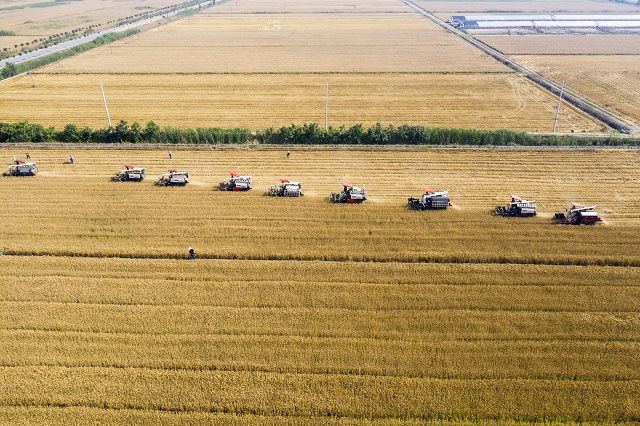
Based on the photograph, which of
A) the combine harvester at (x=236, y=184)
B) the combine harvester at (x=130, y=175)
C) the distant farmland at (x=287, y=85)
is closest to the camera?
the combine harvester at (x=236, y=184)

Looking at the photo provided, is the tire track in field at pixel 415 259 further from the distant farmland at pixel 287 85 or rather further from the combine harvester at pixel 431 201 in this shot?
the distant farmland at pixel 287 85

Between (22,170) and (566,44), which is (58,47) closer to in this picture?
(22,170)

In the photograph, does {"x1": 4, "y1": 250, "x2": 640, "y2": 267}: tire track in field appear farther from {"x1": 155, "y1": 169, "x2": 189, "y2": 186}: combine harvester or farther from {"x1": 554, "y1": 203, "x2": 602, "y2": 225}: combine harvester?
{"x1": 155, "y1": 169, "x2": 189, "y2": 186}: combine harvester

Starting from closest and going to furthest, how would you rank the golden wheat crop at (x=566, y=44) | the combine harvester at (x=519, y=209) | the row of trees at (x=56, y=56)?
1. the combine harvester at (x=519, y=209)
2. the row of trees at (x=56, y=56)
3. the golden wheat crop at (x=566, y=44)

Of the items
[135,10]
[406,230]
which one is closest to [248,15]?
[135,10]

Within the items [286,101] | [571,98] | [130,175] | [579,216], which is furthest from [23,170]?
[571,98]

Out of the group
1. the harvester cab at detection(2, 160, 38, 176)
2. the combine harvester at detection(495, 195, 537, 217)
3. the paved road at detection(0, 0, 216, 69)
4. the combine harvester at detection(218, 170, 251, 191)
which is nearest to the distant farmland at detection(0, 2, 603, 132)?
the paved road at detection(0, 0, 216, 69)

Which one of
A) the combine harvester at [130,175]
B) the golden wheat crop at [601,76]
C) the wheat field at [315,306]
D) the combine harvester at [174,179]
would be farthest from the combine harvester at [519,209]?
the golden wheat crop at [601,76]
